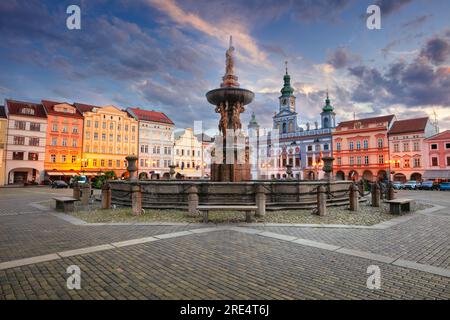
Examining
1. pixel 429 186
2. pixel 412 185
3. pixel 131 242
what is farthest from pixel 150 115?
pixel 131 242

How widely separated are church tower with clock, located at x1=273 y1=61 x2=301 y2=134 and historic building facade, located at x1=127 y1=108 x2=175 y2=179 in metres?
30.4

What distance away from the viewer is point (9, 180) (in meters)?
44.4

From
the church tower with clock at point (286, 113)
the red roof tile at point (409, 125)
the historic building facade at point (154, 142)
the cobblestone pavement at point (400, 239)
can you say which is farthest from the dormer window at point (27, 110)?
the red roof tile at point (409, 125)

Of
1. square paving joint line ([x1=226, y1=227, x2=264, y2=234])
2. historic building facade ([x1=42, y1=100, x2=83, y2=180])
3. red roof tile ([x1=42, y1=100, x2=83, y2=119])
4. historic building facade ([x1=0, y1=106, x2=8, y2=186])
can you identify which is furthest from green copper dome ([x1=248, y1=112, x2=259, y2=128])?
square paving joint line ([x1=226, y1=227, x2=264, y2=234])

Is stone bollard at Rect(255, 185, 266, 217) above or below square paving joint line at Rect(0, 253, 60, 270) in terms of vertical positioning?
above

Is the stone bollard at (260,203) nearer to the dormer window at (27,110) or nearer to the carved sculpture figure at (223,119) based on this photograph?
the carved sculpture figure at (223,119)

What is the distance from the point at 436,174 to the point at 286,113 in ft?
121

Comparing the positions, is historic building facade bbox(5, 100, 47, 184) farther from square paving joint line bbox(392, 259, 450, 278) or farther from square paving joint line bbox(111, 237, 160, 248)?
square paving joint line bbox(392, 259, 450, 278)

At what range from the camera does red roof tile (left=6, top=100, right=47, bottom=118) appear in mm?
45469

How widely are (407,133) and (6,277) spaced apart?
60.3 m

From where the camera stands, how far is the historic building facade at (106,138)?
51719mm

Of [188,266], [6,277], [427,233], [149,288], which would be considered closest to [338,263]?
[188,266]

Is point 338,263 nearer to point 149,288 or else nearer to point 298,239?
point 298,239

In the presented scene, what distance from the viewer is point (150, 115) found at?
201ft
